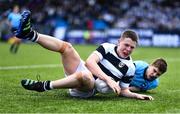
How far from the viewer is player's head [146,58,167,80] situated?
28.2 feet

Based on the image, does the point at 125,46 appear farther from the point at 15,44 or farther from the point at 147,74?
the point at 15,44

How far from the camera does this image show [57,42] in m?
8.02

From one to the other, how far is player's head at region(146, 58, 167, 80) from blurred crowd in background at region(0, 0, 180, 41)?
73.4 feet

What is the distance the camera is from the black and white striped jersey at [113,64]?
8.16 m

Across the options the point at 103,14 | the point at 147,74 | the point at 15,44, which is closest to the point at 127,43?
the point at 147,74

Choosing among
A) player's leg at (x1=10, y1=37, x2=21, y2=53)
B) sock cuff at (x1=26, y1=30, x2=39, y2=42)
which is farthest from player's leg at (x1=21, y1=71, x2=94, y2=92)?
player's leg at (x1=10, y1=37, x2=21, y2=53)

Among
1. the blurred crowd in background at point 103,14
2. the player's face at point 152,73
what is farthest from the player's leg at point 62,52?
the blurred crowd in background at point 103,14

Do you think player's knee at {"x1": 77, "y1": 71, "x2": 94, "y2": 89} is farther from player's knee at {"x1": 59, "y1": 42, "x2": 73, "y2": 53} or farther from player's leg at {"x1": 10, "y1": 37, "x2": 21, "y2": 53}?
player's leg at {"x1": 10, "y1": 37, "x2": 21, "y2": 53}

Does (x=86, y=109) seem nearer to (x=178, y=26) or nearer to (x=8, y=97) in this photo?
(x=8, y=97)

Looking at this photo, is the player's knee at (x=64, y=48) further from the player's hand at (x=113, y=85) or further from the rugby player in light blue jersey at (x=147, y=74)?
the rugby player in light blue jersey at (x=147, y=74)

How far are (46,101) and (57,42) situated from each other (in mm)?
960

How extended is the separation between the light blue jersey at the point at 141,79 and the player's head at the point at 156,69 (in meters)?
0.21

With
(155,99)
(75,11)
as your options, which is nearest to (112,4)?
(75,11)

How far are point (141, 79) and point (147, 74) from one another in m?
0.34
